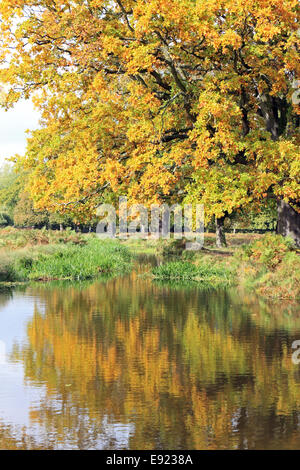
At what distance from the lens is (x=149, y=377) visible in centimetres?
1120

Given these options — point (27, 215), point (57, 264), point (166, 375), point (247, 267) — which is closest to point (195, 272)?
point (247, 267)

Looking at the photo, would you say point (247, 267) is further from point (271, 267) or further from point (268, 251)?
point (268, 251)

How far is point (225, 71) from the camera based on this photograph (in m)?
27.4

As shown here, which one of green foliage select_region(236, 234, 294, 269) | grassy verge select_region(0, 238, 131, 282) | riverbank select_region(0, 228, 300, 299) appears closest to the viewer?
riverbank select_region(0, 228, 300, 299)

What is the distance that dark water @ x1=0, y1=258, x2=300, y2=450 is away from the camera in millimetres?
8125

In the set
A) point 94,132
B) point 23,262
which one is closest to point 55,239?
point 23,262

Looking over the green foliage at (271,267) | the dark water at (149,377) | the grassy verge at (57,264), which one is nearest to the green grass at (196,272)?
the green foliage at (271,267)

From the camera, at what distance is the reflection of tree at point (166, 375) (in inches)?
326

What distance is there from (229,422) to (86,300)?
14.2 metres

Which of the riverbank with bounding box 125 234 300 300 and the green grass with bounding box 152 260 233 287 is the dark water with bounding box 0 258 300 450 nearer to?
the riverbank with bounding box 125 234 300 300

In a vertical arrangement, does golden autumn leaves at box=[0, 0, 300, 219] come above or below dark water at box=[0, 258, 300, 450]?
above

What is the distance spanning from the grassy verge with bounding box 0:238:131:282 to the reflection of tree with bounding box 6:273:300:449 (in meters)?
10.9

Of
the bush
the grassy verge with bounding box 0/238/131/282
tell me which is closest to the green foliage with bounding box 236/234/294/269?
the bush

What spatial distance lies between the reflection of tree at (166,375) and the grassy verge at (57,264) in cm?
1095
